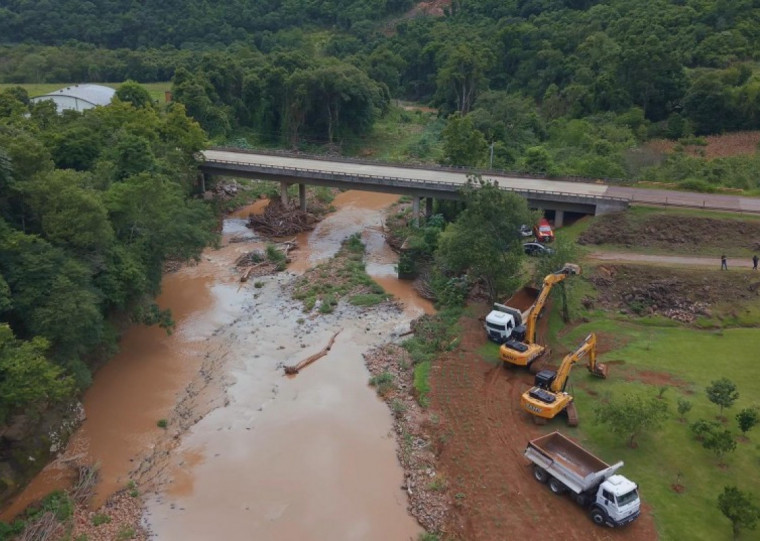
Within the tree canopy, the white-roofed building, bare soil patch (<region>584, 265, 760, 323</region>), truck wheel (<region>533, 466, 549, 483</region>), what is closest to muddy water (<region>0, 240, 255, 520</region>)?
the tree canopy

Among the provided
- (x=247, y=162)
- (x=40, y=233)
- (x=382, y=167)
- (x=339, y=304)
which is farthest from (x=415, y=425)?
(x=247, y=162)

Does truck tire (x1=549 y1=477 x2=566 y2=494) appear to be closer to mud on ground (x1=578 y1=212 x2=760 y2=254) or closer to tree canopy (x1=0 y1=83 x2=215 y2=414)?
tree canopy (x1=0 y1=83 x2=215 y2=414)

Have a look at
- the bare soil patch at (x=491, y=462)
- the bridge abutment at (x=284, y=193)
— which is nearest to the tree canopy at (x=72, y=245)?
the bridge abutment at (x=284, y=193)

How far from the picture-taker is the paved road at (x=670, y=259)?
1655 inches

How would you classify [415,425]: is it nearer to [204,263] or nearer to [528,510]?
[528,510]

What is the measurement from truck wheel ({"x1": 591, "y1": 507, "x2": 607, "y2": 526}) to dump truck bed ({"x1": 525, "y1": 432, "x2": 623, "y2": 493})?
2.72 ft

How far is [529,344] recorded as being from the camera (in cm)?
3466

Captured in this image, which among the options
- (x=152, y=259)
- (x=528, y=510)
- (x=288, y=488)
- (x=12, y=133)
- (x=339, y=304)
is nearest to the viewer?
(x=528, y=510)

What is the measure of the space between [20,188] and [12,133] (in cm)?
597

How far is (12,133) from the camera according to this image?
116 ft

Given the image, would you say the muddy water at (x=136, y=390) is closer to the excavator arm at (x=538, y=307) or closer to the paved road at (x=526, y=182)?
the paved road at (x=526, y=182)

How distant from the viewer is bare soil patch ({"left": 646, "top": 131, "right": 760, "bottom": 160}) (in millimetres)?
64062

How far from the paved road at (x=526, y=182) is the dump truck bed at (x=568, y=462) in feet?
97.1

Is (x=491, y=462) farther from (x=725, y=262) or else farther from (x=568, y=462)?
(x=725, y=262)
